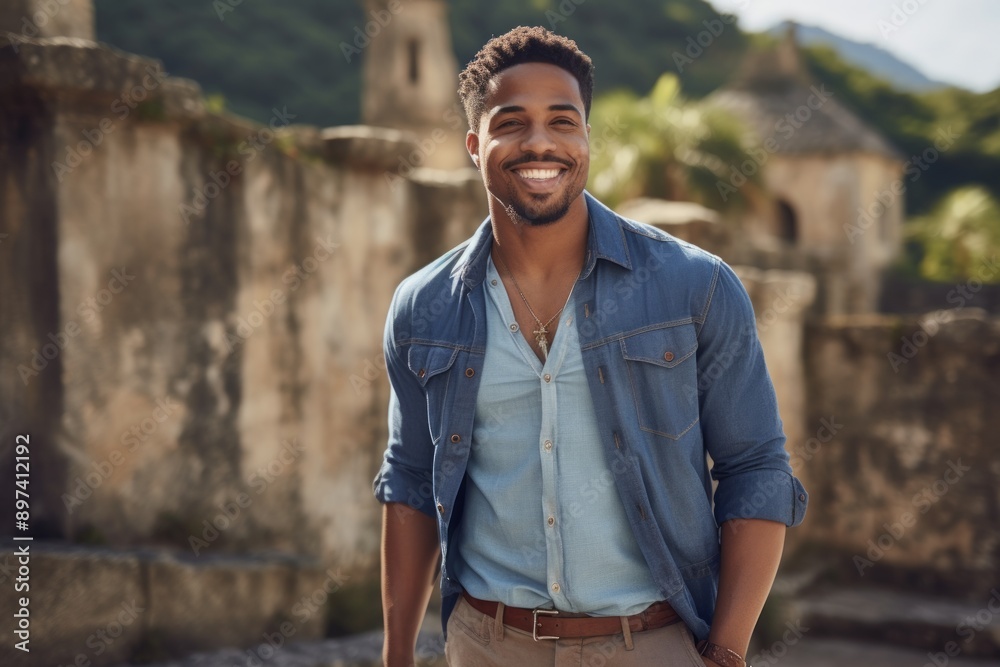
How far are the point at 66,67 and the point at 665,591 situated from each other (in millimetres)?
4430

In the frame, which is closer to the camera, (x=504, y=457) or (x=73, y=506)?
(x=504, y=457)

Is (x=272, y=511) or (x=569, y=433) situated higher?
(x=569, y=433)

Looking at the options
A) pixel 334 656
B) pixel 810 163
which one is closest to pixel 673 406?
pixel 334 656

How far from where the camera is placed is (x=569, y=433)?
230cm

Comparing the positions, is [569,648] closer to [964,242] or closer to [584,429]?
[584,429]

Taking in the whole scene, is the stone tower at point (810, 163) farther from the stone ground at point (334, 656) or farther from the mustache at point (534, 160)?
the mustache at point (534, 160)

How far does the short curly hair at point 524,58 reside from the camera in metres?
2.41

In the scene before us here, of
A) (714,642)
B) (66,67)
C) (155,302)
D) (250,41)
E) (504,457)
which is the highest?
(250,41)

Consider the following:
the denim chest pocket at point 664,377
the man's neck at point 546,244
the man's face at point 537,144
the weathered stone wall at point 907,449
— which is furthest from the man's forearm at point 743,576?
the weathered stone wall at point 907,449

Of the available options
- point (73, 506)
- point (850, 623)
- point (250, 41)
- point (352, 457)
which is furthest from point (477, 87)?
point (250, 41)

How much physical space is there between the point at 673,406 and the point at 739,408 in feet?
0.45

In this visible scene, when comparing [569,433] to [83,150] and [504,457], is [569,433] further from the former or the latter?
[83,150]

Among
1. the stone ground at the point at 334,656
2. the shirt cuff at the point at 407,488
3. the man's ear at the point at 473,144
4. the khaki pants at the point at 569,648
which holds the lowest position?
the stone ground at the point at 334,656

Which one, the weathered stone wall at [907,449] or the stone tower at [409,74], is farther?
the stone tower at [409,74]
